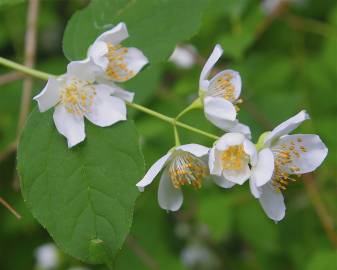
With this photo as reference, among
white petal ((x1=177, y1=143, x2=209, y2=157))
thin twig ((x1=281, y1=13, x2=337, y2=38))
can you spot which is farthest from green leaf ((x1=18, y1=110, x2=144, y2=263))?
thin twig ((x1=281, y1=13, x2=337, y2=38))

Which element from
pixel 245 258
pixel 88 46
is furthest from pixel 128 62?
pixel 245 258

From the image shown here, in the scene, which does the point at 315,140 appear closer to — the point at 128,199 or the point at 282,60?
the point at 128,199

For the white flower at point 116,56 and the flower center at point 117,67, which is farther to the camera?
the flower center at point 117,67

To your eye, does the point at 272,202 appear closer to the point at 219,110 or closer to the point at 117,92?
the point at 219,110

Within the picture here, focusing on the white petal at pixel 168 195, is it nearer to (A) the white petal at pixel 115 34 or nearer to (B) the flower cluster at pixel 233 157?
(B) the flower cluster at pixel 233 157

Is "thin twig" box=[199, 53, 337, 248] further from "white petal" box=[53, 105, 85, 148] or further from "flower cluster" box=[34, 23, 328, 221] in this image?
"white petal" box=[53, 105, 85, 148]

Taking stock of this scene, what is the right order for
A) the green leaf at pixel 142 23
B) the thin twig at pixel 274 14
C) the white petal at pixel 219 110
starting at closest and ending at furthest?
the white petal at pixel 219 110
the green leaf at pixel 142 23
the thin twig at pixel 274 14

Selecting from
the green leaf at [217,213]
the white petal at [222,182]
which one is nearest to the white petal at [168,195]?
the white petal at [222,182]

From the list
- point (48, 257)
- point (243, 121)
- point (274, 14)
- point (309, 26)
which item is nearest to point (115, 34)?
point (243, 121)
